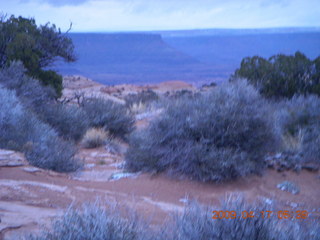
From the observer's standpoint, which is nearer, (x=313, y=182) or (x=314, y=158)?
(x=313, y=182)

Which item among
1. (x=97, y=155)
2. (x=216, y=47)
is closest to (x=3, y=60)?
(x=97, y=155)

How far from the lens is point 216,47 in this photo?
58375mm

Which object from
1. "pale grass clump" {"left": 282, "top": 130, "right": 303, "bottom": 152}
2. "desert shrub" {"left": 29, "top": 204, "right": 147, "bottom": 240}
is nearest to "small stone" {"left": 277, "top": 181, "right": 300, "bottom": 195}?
"pale grass clump" {"left": 282, "top": 130, "right": 303, "bottom": 152}

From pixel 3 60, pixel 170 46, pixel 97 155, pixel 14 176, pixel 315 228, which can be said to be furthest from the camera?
pixel 170 46

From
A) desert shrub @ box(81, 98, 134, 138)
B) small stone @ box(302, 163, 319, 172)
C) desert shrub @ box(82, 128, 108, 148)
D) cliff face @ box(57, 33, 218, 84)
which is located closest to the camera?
small stone @ box(302, 163, 319, 172)

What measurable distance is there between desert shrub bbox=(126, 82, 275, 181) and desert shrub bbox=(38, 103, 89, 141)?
524 centimetres

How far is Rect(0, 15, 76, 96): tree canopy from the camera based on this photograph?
17234 mm

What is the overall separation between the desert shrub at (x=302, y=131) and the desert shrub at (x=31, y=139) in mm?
5140

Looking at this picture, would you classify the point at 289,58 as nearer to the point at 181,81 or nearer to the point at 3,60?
the point at 3,60

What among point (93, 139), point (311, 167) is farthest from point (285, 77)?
point (311, 167)

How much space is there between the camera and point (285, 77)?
16453mm

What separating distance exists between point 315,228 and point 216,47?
56109mm

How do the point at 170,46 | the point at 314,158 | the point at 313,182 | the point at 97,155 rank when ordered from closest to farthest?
the point at 313,182 → the point at 314,158 → the point at 97,155 → the point at 170,46

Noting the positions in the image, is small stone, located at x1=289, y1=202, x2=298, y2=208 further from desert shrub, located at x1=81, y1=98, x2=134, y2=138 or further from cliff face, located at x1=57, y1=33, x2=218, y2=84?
cliff face, located at x1=57, y1=33, x2=218, y2=84
